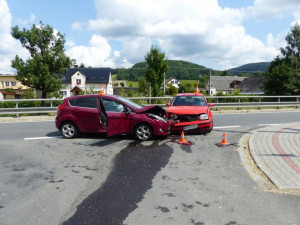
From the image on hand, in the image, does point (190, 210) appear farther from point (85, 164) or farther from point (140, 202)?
point (85, 164)

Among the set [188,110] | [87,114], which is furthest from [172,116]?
[87,114]

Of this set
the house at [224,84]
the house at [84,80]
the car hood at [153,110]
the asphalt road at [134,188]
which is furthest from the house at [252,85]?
the asphalt road at [134,188]

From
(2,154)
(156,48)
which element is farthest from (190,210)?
(156,48)

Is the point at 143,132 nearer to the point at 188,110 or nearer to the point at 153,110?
the point at 153,110

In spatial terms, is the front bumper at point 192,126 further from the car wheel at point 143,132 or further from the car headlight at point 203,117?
the car wheel at point 143,132

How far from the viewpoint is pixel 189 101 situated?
1008cm

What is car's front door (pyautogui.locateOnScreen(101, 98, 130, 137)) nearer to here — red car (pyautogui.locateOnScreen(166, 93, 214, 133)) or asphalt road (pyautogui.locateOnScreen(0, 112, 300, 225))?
asphalt road (pyautogui.locateOnScreen(0, 112, 300, 225))

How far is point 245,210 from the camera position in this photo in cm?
353

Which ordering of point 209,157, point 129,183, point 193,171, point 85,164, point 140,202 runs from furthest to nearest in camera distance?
point 209,157 < point 85,164 < point 193,171 < point 129,183 < point 140,202

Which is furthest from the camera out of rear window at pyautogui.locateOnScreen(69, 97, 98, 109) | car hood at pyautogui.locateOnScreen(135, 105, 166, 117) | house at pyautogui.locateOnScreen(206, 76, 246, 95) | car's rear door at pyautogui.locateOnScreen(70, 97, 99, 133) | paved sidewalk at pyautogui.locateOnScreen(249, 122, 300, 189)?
house at pyautogui.locateOnScreen(206, 76, 246, 95)

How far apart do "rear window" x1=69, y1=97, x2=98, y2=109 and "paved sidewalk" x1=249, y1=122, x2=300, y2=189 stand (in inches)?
204

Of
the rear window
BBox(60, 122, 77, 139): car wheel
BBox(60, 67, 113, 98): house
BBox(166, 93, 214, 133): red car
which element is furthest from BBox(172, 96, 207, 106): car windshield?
BBox(60, 67, 113, 98): house

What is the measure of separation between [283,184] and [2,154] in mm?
6930

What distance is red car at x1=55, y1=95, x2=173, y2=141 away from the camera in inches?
305
